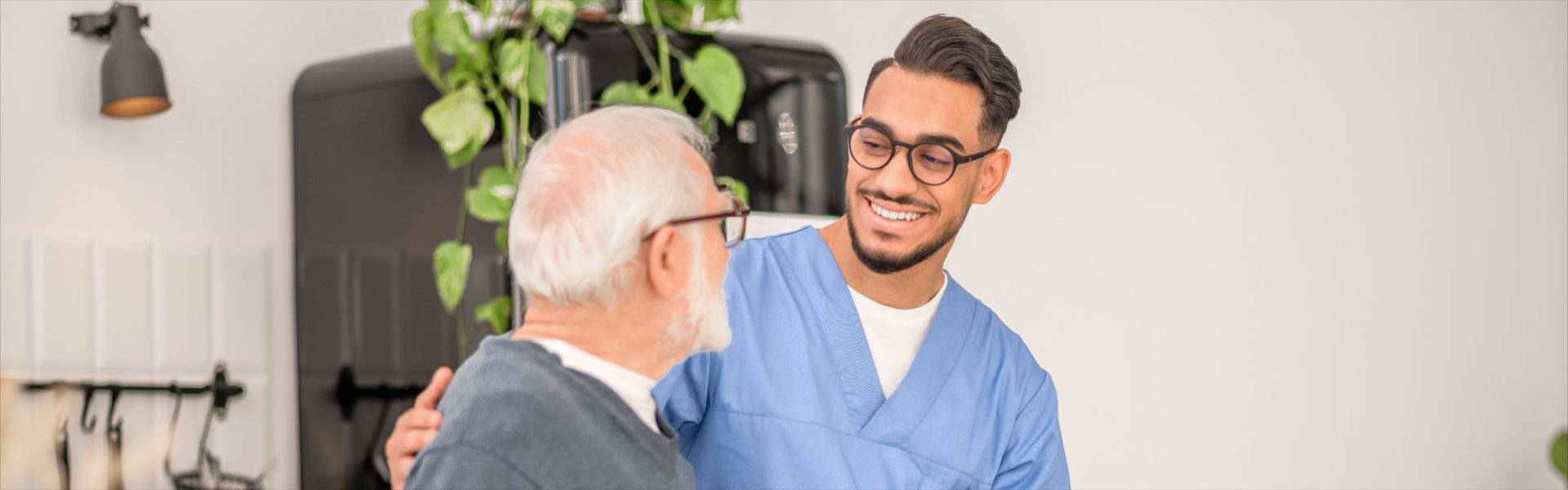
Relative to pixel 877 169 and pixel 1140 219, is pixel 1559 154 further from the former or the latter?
pixel 877 169

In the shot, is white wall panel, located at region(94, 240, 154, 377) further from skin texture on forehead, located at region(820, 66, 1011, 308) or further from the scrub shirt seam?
skin texture on forehead, located at region(820, 66, 1011, 308)

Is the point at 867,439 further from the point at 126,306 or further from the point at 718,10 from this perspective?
the point at 126,306

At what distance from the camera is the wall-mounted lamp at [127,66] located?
181 cm

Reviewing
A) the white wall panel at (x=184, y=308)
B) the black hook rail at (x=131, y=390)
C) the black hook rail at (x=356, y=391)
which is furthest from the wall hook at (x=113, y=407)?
the black hook rail at (x=356, y=391)

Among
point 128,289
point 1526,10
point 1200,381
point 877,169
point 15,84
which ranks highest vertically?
point 1526,10

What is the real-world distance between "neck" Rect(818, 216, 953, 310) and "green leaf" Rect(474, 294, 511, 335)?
0.52m

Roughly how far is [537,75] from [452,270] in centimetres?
31

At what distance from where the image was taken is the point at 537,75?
172cm

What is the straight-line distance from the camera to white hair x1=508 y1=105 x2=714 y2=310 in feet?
3.41

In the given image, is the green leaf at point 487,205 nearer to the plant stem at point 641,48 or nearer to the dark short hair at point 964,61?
the plant stem at point 641,48

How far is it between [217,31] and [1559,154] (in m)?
3.48

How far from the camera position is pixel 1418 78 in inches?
134

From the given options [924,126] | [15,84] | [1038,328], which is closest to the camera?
[924,126]

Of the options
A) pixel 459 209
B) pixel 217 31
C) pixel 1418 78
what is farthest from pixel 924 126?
pixel 1418 78
